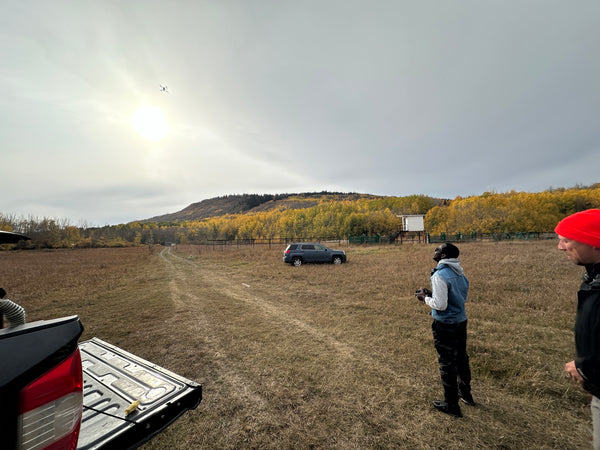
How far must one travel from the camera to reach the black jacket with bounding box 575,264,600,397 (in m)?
1.57

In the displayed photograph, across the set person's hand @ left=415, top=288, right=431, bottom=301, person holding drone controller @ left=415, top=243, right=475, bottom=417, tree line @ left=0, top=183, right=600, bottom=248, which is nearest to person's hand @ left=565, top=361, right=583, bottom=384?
person holding drone controller @ left=415, top=243, right=475, bottom=417

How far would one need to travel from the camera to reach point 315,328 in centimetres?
572

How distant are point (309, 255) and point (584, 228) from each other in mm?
16187

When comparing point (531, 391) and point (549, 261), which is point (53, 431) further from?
point (549, 261)

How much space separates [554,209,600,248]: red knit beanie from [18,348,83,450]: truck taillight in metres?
3.08

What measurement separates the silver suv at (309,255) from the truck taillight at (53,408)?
16.3 metres

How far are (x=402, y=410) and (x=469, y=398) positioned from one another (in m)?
0.92

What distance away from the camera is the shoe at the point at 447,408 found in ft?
9.66

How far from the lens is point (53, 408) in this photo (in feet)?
3.49

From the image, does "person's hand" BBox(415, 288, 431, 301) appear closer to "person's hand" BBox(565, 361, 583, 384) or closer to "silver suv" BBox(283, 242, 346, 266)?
"person's hand" BBox(565, 361, 583, 384)

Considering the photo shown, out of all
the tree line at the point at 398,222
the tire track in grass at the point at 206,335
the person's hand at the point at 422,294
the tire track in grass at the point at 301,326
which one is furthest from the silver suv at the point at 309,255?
the tree line at the point at 398,222

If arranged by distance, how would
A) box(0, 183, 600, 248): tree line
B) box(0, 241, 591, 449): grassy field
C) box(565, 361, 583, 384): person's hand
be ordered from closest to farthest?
1. box(565, 361, 583, 384): person's hand
2. box(0, 241, 591, 449): grassy field
3. box(0, 183, 600, 248): tree line

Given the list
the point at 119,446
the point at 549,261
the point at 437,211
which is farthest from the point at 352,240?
the point at 119,446

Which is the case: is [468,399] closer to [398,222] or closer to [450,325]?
[450,325]
